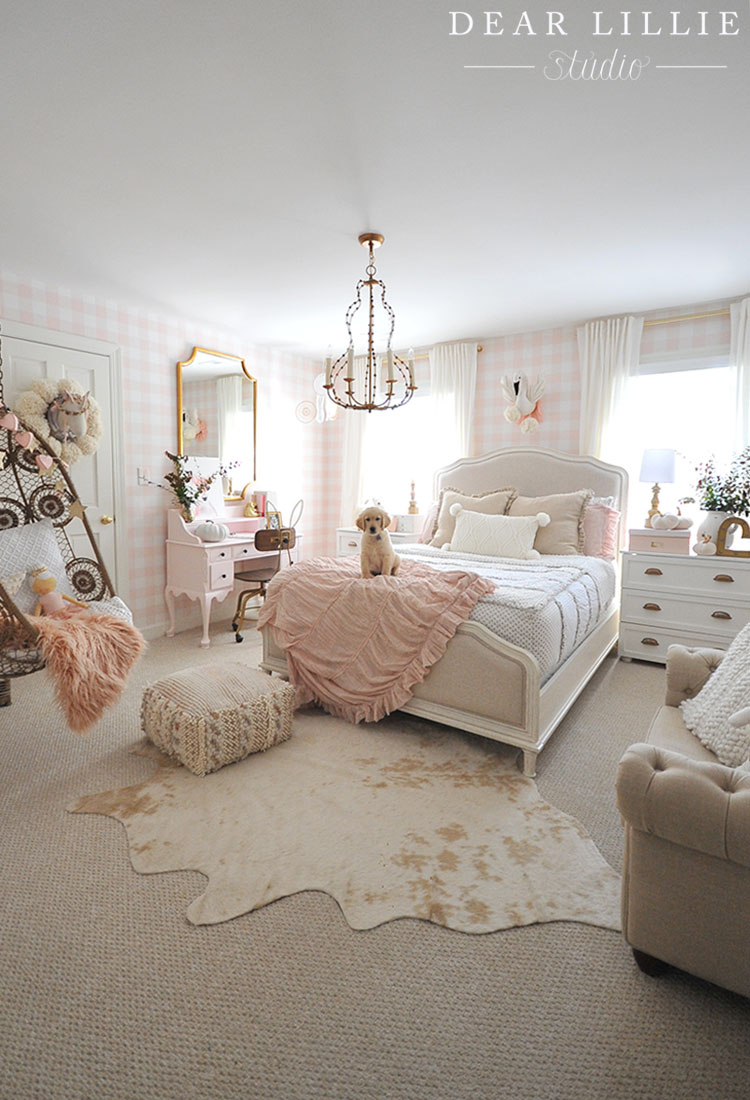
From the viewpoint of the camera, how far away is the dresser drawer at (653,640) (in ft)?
12.0

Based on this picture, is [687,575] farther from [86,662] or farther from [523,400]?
[86,662]

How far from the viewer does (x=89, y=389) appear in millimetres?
4027

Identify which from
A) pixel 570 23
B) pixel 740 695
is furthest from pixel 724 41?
pixel 740 695

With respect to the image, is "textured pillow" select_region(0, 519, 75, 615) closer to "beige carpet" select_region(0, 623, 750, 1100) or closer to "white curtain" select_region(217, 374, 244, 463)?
"beige carpet" select_region(0, 623, 750, 1100)

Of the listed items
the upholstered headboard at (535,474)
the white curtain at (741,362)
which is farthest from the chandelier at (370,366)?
the white curtain at (741,362)

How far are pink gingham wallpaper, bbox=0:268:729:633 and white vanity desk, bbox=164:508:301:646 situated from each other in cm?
13

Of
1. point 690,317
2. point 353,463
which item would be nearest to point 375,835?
point 690,317

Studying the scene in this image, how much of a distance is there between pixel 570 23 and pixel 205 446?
389 centimetres

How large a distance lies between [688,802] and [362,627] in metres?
1.76

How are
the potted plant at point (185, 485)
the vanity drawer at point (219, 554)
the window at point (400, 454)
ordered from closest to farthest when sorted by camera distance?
the vanity drawer at point (219, 554) < the potted plant at point (185, 485) < the window at point (400, 454)

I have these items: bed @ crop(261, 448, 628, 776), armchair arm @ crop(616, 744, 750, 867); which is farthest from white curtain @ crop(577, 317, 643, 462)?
armchair arm @ crop(616, 744, 750, 867)

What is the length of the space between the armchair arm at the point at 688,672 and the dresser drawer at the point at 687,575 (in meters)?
1.80

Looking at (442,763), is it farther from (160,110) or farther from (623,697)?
(160,110)

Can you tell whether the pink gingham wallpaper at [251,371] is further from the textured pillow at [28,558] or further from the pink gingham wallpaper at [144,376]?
the textured pillow at [28,558]
